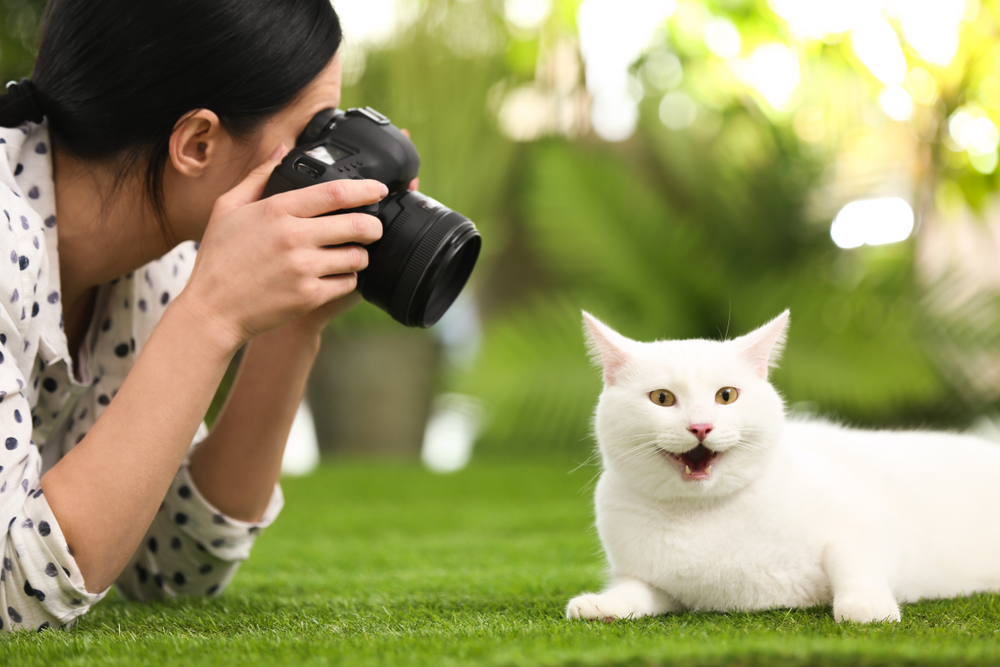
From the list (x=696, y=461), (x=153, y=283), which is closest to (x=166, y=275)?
(x=153, y=283)

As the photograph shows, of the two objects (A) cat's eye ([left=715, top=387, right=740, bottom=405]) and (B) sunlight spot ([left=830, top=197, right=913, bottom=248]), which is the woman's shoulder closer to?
(A) cat's eye ([left=715, top=387, right=740, bottom=405])

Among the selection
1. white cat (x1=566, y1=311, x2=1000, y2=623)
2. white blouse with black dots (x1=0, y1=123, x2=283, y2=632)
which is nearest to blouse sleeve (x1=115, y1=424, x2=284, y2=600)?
white blouse with black dots (x1=0, y1=123, x2=283, y2=632)

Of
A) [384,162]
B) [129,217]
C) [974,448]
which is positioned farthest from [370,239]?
[974,448]

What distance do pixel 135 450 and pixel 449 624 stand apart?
0.95 feet

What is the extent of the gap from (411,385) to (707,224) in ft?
3.78

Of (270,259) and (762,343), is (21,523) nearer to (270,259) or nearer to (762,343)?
(270,259)

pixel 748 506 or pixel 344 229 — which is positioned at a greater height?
pixel 344 229

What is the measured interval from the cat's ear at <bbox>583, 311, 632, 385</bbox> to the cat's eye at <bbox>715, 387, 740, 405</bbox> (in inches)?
3.6

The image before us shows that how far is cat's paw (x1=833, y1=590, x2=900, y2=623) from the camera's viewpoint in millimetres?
616

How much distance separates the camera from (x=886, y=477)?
0.78 metres

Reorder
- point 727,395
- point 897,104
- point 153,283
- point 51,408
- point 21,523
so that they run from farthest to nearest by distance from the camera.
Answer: point 897,104 → point 153,283 → point 51,408 → point 727,395 → point 21,523

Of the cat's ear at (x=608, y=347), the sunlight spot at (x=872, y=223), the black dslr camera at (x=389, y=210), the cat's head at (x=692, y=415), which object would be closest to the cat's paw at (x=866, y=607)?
the cat's head at (x=692, y=415)

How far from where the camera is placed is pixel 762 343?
29.6 inches

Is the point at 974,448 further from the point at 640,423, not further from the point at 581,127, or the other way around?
the point at 581,127
